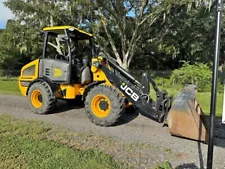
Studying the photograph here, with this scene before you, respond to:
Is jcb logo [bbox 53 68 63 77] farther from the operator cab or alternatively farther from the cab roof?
the cab roof

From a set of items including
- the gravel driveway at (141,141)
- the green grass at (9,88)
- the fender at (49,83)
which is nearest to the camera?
the gravel driveway at (141,141)

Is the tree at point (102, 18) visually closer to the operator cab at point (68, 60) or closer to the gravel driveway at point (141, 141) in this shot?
the operator cab at point (68, 60)

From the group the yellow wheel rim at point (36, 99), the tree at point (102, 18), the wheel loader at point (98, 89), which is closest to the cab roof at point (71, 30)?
the wheel loader at point (98, 89)

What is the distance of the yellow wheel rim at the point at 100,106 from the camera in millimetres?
5560

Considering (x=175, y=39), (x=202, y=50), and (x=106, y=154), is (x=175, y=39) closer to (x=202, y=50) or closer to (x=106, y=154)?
(x=202, y=50)

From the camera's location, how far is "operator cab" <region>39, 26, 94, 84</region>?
616cm

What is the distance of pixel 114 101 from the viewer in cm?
541

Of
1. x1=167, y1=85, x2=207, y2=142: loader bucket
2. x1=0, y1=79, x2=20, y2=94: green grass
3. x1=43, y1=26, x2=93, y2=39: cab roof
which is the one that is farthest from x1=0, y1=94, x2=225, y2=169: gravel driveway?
x1=0, y1=79, x2=20, y2=94: green grass

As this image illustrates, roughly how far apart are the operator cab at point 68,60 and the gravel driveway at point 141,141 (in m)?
1.00

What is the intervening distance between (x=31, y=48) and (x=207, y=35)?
15.5m

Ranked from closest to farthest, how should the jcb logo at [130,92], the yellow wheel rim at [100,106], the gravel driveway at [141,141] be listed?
1. the gravel driveway at [141,141]
2. the jcb logo at [130,92]
3. the yellow wheel rim at [100,106]

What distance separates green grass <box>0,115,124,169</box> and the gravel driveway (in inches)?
16.0

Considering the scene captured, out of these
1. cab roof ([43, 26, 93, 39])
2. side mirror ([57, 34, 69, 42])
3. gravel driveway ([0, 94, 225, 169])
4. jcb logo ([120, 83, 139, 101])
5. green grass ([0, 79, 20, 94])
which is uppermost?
cab roof ([43, 26, 93, 39])

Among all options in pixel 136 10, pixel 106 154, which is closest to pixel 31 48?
pixel 136 10
